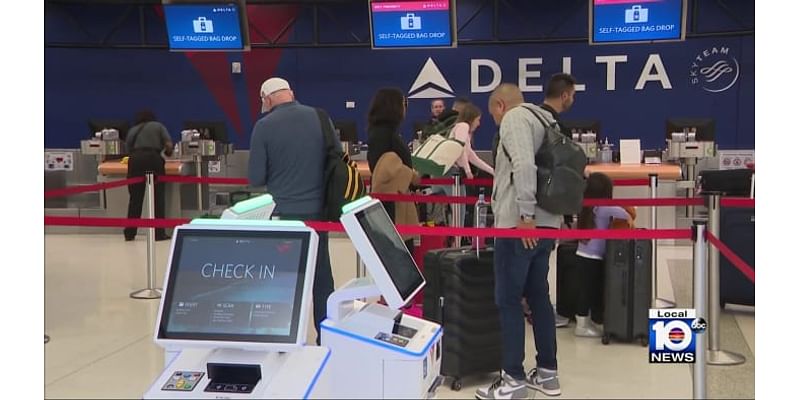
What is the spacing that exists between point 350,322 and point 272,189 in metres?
1.86

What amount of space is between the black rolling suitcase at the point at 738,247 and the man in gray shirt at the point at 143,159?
5454 mm

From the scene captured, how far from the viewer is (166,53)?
1237 cm

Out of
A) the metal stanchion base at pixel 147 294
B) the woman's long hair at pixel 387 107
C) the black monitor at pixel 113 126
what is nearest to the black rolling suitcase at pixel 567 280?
the woman's long hair at pixel 387 107

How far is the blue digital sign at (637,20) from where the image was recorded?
8359 mm

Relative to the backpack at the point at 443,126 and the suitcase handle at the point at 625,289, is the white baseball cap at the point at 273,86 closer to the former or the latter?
the backpack at the point at 443,126

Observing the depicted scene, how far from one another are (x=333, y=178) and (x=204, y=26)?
590 cm

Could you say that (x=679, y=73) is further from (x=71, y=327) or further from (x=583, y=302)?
(x=71, y=327)

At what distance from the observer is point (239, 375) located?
208 centimetres

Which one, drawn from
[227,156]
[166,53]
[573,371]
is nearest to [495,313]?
[573,371]

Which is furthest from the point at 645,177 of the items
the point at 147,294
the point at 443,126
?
the point at 147,294

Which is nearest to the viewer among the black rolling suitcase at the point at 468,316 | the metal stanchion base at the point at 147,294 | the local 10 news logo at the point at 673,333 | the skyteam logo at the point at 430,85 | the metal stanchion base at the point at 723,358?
the local 10 news logo at the point at 673,333

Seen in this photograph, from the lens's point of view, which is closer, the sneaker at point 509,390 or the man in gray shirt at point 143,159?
the sneaker at point 509,390

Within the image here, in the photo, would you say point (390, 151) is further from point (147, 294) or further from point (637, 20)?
point (637, 20)

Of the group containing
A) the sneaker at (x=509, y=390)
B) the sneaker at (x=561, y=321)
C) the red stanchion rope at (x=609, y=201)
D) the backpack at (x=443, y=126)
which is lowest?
the sneaker at (x=509, y=390)
